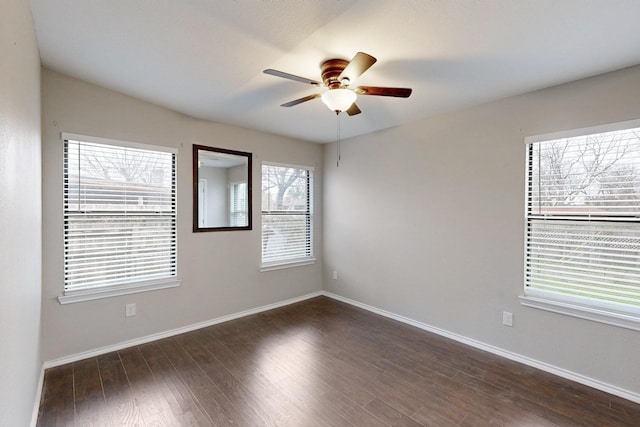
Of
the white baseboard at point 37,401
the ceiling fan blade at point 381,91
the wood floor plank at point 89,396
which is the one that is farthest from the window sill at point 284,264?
the ceiling fan blade at point 381,91

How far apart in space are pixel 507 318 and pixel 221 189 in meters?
3.53

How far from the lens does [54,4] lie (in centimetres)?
174

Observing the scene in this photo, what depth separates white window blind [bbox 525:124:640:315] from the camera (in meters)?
2.28

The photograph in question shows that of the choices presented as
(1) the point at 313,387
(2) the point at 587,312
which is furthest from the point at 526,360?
(1) the point at 313,387

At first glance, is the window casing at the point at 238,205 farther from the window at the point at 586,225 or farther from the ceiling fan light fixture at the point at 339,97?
the window at the point at 586,225

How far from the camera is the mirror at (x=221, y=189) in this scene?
140 inches

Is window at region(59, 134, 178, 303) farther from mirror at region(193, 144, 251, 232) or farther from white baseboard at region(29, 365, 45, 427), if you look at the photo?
white baseboard at region(29, 365, 45, 427)

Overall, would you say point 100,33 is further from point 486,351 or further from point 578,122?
point 486,351

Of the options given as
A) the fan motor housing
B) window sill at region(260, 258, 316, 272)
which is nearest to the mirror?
window sill at region(260, 258, 316, 272)

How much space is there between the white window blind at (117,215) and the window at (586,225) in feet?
12.2

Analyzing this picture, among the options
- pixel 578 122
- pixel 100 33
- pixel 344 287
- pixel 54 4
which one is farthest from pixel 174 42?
pixel 344 287

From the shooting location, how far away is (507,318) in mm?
2875

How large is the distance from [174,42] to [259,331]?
116 inches

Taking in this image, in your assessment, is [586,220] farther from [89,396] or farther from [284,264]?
[89,396]
